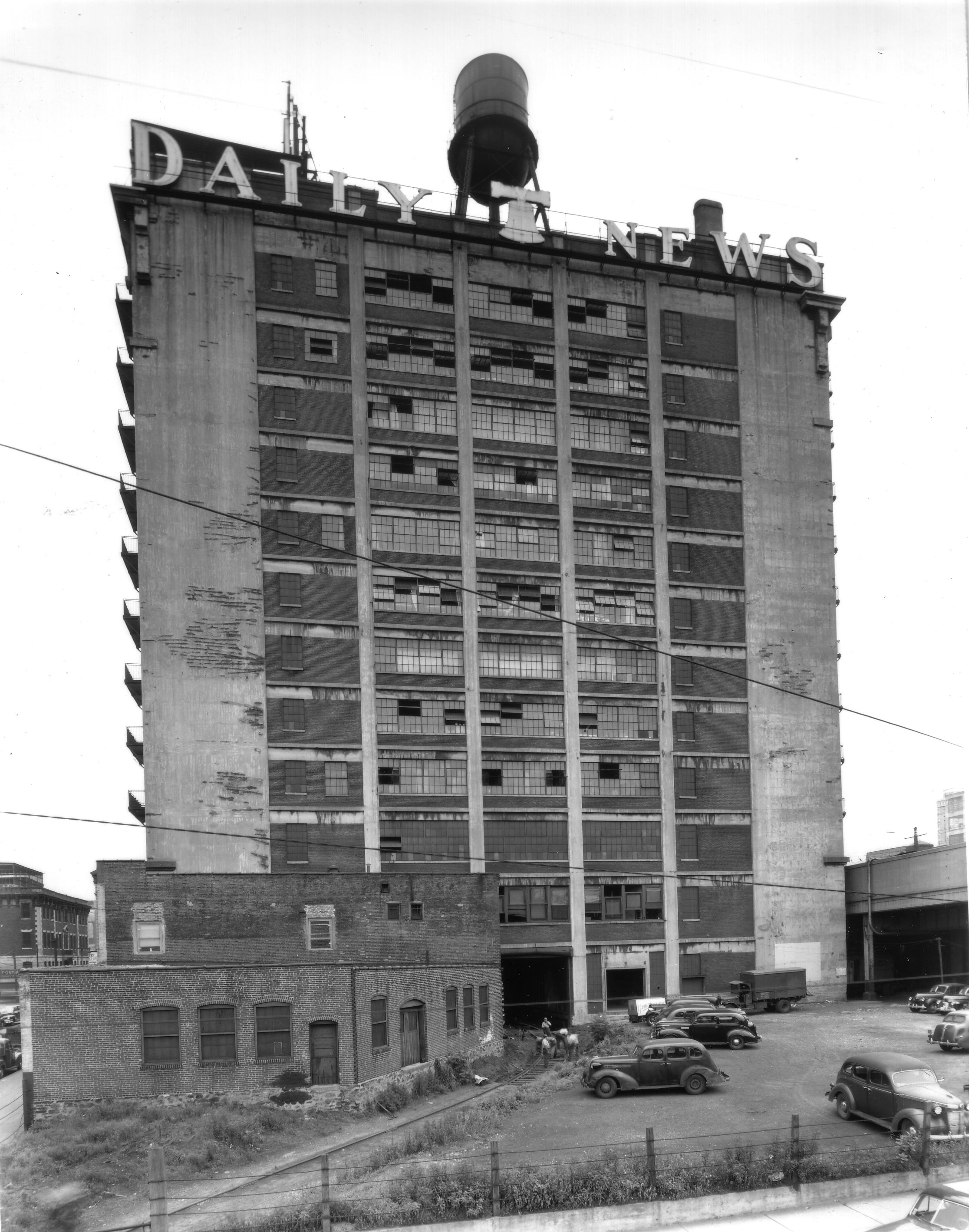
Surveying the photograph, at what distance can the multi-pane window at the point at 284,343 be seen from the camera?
165 feet

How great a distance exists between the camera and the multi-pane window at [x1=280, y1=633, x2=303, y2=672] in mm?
48344

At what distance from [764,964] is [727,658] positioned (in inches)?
585

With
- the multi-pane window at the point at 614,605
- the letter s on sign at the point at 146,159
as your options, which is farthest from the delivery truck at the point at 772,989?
the letter s on sign at the point at 146,159

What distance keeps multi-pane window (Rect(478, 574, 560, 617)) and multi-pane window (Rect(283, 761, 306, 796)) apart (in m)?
11.2

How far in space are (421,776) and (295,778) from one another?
19.1ft

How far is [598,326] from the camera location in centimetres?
5409

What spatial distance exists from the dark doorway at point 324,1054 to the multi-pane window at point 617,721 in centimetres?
2415

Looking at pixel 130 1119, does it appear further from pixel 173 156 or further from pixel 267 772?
pixel 173 156

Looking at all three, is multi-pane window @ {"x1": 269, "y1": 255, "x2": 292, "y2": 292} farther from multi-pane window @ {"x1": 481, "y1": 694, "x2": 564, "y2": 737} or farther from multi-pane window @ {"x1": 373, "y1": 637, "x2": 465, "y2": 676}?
multi-pane window @ {"x1": 481, "y1": 694, "x2": 564, "y2": 737}

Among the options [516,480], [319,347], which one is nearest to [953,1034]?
[516,480]

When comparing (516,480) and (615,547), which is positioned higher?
(516,480)

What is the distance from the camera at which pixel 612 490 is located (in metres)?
53.1

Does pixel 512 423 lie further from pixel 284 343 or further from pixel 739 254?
pixel 739 254

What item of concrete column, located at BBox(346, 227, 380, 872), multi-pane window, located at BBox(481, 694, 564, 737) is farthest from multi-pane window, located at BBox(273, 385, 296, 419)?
multi-pane window, located at BBox(481, 694, 564, 737)
